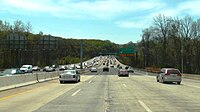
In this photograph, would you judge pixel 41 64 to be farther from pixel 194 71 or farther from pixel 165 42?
pixel 194 71

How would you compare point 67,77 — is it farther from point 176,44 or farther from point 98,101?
point 176,44

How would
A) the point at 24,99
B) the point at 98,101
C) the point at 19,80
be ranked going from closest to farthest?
1. the point at 98,101
2. the point at 24,99
3. the point at 19,80

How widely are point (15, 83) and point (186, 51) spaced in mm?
88827

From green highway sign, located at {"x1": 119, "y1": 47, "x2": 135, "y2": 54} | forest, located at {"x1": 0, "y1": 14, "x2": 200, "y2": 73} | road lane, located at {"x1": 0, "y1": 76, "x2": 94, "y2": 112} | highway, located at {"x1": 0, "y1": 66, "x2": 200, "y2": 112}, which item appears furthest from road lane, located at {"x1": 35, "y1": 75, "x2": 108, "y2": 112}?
green highway sign, located at {"x1": 119, "y1": 47, "x2": 135, "y2": 54}

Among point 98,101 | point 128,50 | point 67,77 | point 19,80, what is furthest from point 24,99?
point 128,50

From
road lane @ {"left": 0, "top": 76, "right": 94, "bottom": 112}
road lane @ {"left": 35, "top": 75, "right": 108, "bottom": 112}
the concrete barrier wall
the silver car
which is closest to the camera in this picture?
road lane @ {"left": 35, "top": 75, "right": 108, "bottom": 112}

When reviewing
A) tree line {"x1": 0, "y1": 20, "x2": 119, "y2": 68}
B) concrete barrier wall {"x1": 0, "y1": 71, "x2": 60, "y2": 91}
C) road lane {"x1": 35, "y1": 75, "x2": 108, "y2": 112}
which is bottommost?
road lane {"x1": 35, "y1": 75, "x2": 108, "y2": 112}

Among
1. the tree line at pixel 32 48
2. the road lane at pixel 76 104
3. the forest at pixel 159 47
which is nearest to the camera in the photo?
the road lane at pixel 76 104

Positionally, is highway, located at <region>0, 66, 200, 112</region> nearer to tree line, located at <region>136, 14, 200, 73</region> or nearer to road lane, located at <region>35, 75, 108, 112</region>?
road lane, located at <region>35, 75, 108, 112</region>

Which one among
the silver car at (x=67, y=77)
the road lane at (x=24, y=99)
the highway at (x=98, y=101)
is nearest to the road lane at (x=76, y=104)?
the highway at (x=98, y=101)

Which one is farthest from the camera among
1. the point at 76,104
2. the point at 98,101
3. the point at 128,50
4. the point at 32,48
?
the point at 128,50

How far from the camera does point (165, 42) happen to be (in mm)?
117562

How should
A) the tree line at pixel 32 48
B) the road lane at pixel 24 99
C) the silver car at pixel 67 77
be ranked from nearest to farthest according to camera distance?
the road lane at pixel 24 99 → the silver car at pixel 67 77 → the tree line at pixel 32 48

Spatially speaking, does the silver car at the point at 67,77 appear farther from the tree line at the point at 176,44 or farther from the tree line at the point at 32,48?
the tree line at the point at 176,44
